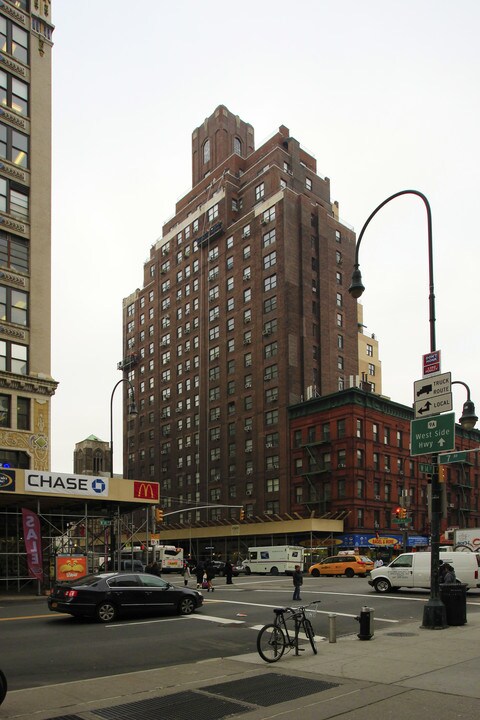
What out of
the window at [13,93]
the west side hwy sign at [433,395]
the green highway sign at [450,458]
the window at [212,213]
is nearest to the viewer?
the west side hwy sign at [433,395]

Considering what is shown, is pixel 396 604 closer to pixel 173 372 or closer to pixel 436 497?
pixel 436 497

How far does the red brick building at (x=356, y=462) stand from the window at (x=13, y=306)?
119ft

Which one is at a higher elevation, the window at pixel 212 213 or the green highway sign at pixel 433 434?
the window at pixel 212 213

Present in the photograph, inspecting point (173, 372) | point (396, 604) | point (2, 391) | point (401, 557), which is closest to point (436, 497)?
point (396, 604)

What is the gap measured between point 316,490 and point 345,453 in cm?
528

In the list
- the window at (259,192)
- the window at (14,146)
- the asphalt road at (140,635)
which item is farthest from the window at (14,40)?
the window at (259,192)

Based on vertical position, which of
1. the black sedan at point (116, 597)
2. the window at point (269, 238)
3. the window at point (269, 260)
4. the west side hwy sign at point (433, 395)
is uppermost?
the window at point (269, 238)

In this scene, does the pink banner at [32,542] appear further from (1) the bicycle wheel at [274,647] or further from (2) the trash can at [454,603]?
(1) the bicycle wheel at [274,647]

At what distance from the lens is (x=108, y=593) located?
19.7 metres

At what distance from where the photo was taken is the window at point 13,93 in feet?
141

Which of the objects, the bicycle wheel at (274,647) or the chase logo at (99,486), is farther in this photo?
the chase logo at (99,486)

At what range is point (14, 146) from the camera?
42781 mm

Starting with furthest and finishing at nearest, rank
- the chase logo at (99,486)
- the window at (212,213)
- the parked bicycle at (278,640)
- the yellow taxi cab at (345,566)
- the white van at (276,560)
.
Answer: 1. the window at (212,213)
2. the white van at (276,560)
3. the yellow taxi cab at (345,566)
4. the chase logo at (99,486)
5. the parked bicycle at (278,640)

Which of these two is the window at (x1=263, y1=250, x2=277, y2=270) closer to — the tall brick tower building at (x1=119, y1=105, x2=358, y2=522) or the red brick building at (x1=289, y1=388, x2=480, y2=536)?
the tall brick tower building at (x1=119, y1=105, x2=358, y2=522)
